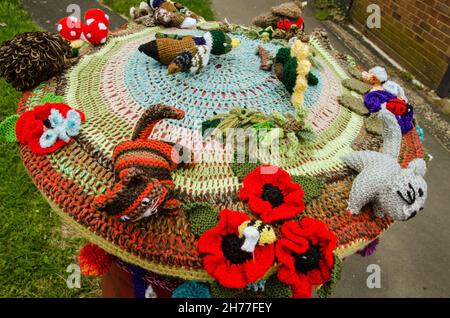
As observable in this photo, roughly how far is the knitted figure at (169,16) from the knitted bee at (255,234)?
858mm

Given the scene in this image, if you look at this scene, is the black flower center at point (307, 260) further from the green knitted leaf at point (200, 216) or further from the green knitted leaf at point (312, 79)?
the green knitted leaf at point (312, 79)

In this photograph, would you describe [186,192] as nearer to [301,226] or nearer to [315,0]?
[301,226]

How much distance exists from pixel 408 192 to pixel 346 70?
24.7 inches

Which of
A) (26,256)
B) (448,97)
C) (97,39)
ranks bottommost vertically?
(26,256)

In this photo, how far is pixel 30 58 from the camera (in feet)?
3.60

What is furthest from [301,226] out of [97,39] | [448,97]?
[448,97]

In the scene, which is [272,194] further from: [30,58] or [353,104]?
[30,58]

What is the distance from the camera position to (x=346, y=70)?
4.57 feet

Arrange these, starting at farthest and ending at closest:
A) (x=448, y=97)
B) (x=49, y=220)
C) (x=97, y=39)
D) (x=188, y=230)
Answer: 1. (x=448, y=97)
2. (x=49, y=220)
3. (x=97, y=39)
4. (x=188, y=230)

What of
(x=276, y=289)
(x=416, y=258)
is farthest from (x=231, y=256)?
(x=416, y=258)

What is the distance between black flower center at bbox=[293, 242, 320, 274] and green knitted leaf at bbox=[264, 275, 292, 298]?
0.05 meters

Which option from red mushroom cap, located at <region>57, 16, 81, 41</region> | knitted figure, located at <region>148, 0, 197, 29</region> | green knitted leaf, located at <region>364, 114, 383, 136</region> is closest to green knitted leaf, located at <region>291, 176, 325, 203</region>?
green knitted leaf, located at <region>364, 114, 383, 136</region>

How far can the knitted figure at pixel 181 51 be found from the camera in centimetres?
104

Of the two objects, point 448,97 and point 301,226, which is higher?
point 301,226
